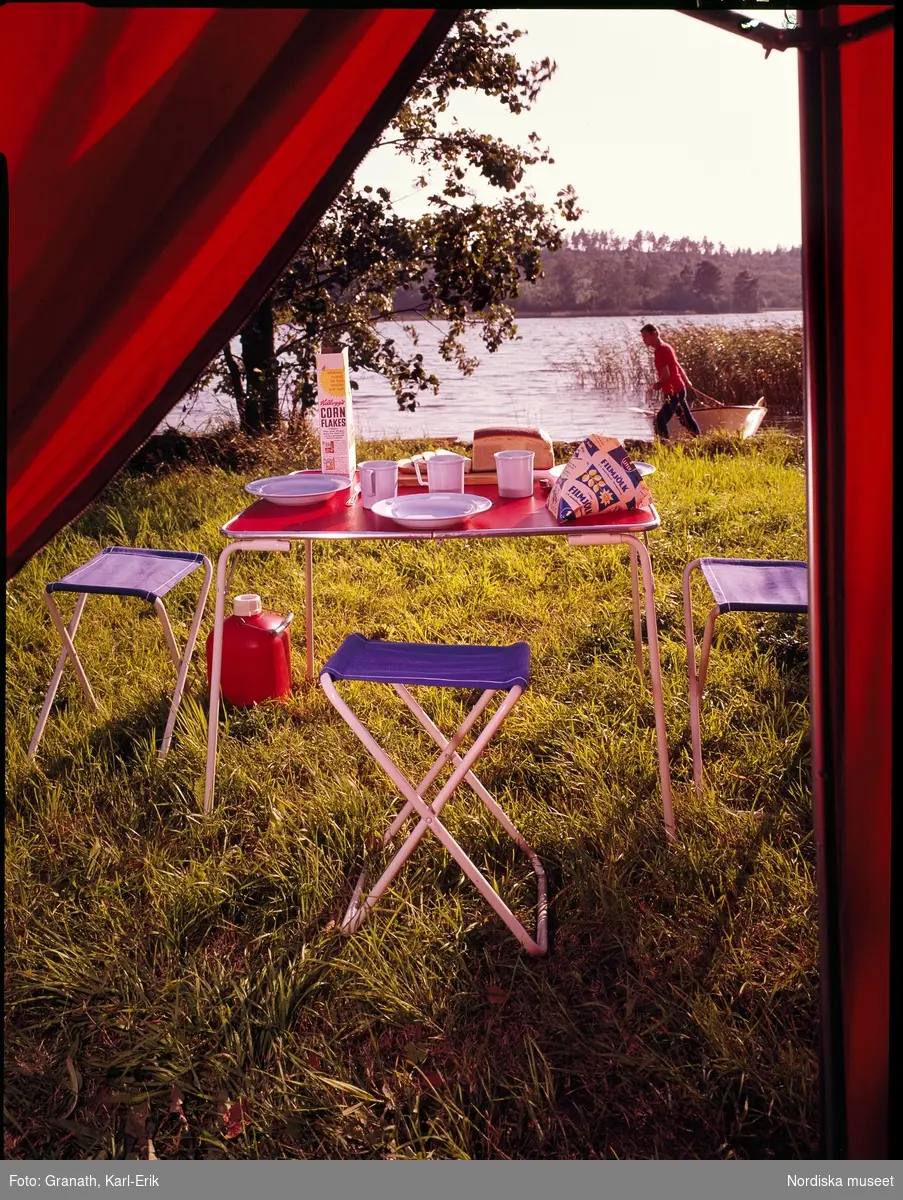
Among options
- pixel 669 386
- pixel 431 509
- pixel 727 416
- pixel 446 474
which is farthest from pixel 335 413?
pixel 727 416

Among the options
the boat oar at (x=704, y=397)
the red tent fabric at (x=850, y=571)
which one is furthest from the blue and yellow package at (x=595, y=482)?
the boat oar at (x=704, y=397)

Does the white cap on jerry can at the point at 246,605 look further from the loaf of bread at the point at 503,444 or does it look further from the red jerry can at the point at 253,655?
the loaf of bread at the point at 503,444

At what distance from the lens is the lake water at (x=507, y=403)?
12633mm

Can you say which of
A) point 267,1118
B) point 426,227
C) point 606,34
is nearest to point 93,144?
point 267,1118

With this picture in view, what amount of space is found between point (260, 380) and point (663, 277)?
79.1 ft

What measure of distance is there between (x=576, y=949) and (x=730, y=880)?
1.48 feet

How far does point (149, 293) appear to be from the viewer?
5.79ft

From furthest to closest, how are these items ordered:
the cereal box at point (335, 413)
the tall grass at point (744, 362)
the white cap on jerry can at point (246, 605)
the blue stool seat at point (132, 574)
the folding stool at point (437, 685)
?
the tall grass at point (744, 362)
the white cap on jerry can at point (246, 605)
the blue stool seat at point (132, 574)
the cereal box at point (335, 413)
the folding stool at point (437, 685)

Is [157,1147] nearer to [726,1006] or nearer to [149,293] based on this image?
[726,1006]

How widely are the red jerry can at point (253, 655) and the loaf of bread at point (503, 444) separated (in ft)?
3.07

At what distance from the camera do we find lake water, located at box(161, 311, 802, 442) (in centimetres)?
1263

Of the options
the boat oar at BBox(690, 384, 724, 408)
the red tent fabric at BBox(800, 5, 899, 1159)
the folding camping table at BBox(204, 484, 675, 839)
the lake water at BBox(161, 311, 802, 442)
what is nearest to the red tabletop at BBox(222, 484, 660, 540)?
the folding camping table at BBox(204, 484, 675, 839)

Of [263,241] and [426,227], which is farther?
[426,227]

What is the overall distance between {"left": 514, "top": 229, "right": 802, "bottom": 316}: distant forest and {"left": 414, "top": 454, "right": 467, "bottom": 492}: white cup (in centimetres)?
2284
